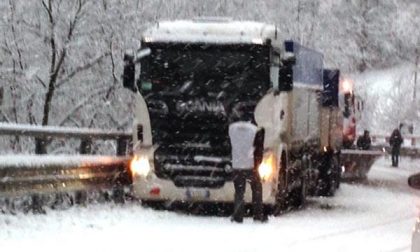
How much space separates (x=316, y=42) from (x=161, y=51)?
2281 centimetres

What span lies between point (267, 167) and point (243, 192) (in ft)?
3.04

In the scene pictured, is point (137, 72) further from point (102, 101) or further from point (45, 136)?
point (102, 101)

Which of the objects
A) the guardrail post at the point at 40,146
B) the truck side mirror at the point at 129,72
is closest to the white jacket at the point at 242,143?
the truck side mirror at the point at 129,72

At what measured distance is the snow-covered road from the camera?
492 inches

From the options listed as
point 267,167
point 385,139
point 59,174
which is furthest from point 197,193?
point 385,139

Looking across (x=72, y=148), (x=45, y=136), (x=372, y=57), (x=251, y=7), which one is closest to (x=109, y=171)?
(x=45, y=136)

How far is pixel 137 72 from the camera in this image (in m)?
16.4

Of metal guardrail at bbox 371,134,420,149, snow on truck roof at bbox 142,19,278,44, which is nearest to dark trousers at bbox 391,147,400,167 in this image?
metal guardrail at bbox 371,134,420,149

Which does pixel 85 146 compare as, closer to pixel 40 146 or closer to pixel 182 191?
pixel 40 146

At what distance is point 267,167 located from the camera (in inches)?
635

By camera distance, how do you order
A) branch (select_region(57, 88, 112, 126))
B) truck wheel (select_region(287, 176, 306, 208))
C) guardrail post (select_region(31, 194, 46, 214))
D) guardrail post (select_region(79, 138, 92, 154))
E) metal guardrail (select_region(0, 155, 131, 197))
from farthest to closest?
branch (select_region(57, 88, 112, 126))
truck wheel (select_region(287, 176, 306, 208))
guardrail post (select_region(79, 138, 92, 154))
guardrail post (select_region(31, 194, 46, 214))
metal guardrail (select_region(0, 155, 131, 197))

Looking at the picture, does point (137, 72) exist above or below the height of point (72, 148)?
above

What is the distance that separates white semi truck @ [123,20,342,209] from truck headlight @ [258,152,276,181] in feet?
0.05

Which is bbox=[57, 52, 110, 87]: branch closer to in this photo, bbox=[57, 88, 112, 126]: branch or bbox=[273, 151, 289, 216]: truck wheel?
bbox=[57, 88, 112, 126]: branch
